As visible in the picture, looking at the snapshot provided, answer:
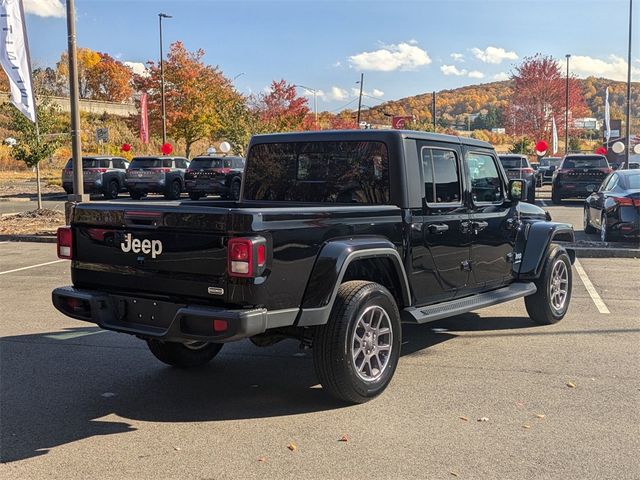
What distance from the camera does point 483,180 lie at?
6402 mm

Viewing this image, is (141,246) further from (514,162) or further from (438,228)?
(514,162)

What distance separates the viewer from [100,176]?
2730 centimetres

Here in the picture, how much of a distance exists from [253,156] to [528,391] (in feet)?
10.0

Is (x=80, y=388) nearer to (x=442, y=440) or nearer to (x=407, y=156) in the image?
(x=442, y=440)

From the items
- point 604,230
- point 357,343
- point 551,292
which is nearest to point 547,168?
point 604,230

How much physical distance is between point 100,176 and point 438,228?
2402 cm

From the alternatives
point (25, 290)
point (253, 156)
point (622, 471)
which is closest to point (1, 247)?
point (25, 290)

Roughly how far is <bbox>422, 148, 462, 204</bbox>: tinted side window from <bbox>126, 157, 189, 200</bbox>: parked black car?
22208 mm

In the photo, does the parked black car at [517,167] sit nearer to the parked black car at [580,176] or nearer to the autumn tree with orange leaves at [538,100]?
the parked black car at [580,176]

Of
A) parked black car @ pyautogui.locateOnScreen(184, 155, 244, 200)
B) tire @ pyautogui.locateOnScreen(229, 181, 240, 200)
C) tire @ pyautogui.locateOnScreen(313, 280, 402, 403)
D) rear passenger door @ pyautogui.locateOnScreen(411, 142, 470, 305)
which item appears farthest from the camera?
parked black car @ pyautogui.locateOnScreen(184, 155, 244, 200)

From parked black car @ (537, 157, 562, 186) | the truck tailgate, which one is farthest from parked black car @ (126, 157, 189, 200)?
the truck tailgate

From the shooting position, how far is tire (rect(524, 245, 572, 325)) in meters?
6.89

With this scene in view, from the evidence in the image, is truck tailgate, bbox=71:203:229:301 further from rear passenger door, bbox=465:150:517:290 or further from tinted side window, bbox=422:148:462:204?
rear passenger door, bbox=465:150:517:290

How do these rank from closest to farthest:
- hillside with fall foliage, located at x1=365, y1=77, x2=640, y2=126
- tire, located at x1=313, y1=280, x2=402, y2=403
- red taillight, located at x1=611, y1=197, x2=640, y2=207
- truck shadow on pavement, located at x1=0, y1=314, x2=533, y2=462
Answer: truck shadow on pavement, located at x1=0, y1=314, x2=533, y2=462 → tire, located at x1=313, y1=280, x2=402, y2=403 → red taillight, located at x1=611, y1=197, x2=640, y2=207 → hillside with fall foliage, located at x1=365, y1=77, x2=640, y2=126
